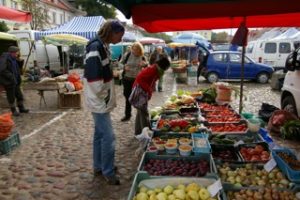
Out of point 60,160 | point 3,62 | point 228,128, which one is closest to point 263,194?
point 228,128

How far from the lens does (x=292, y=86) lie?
292 inches

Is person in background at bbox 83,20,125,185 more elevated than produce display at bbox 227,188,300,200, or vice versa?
person in background at bbox 83,20,125,185

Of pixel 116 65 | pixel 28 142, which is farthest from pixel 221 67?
pixel 28 142

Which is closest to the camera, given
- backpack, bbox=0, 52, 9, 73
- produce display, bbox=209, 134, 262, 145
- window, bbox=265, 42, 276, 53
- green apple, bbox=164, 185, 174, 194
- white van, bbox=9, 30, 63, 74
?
green apple, bbox=164, 185, 174, 194

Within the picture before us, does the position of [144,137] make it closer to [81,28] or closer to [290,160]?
[290,160]

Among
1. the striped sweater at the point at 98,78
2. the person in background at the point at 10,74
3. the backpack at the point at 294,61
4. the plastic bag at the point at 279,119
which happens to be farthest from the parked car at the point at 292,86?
the person in background at the point at 10,74

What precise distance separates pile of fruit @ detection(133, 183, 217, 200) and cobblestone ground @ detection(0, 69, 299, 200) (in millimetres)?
1038

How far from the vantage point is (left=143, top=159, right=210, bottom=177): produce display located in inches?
157

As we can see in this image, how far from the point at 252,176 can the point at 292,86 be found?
4293 mm

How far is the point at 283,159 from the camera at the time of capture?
407 centimetres

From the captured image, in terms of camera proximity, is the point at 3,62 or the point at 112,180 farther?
the point at 3,62

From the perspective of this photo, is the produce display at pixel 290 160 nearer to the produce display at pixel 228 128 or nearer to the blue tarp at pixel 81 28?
the produce display at pixel 228 128

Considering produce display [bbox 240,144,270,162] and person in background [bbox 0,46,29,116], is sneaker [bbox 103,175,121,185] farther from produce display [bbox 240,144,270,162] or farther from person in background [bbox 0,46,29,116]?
person in background [bbox 0,46,29,116]

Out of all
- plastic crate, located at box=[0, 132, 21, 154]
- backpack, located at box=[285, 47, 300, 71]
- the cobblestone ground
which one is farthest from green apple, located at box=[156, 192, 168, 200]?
backpack, located at box=[285, 47, 300, 71]
